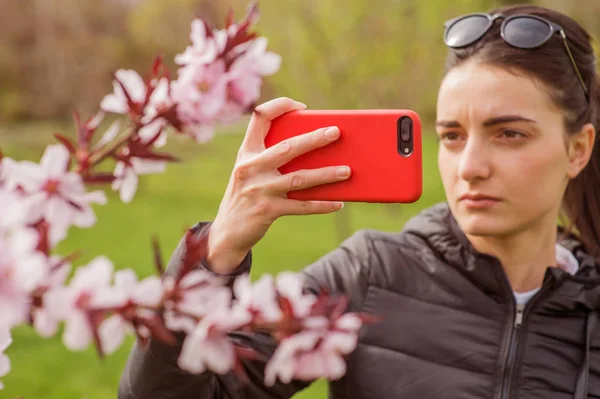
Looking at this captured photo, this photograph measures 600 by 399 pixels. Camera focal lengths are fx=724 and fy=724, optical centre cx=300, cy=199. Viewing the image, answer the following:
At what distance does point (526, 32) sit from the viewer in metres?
1.87

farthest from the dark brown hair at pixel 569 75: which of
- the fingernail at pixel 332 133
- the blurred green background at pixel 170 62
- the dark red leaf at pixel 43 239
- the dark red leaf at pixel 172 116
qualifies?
the dark red leaf at pixel 43 239

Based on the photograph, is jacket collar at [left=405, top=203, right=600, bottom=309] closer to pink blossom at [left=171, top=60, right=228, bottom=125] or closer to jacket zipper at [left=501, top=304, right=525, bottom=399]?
jacket zipper at [left=501, top=304, right=525, bottom=399]

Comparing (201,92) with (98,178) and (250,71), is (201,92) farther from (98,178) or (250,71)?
(98,178)

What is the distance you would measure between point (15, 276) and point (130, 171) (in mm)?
353

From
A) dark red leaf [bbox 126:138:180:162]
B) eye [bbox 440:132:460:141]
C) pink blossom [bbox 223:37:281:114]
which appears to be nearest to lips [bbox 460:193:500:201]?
eye [bbox 440:132:460:141]

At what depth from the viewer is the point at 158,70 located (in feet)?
2.95

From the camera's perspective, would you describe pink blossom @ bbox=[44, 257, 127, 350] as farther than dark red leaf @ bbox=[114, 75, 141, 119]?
No

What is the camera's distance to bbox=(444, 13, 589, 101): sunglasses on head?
73.3 inches

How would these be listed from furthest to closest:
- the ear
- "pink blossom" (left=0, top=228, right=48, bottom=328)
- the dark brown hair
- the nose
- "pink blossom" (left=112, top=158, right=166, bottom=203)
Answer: the ear
the dark brown hair
the nose
"pink blossom" (left=112, top=158, right=166, bottom=203)
"pink blossom" (left=0, top=228, right=48, bottom=328)

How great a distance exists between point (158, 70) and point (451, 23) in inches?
53.4

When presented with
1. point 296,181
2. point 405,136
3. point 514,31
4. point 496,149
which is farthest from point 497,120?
point 296,181

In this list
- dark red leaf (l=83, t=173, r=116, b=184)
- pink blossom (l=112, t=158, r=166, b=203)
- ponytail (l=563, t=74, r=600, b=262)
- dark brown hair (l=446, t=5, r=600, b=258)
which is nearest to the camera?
dark red leaf (l=83, t=173, r=116, b=184)

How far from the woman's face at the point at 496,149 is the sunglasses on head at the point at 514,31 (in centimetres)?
12

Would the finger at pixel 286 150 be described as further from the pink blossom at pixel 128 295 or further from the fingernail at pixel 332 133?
the pink blossom at pixel 128 295
